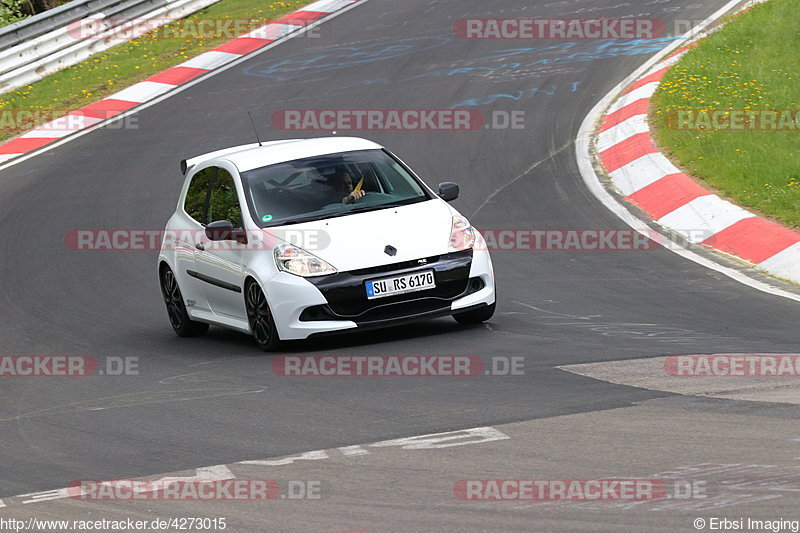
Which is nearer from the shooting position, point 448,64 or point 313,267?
point 313,267

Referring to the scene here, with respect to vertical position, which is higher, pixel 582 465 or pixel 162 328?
pixel 582 465

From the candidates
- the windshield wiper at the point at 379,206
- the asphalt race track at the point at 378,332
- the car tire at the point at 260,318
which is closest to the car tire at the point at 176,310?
A: the asphalt race track at the point at 378,332

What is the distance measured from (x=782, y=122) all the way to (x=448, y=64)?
23.7ft

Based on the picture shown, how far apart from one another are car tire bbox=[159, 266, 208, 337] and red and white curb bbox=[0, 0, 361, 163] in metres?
8.79

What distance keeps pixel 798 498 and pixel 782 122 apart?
10.4 meters

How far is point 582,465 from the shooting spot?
6.10 metres

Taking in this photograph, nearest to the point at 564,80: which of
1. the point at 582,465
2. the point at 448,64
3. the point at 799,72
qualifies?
the point at 448,64

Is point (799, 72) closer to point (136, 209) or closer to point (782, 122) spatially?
point (782, 122)

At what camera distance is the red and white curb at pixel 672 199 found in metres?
11.6

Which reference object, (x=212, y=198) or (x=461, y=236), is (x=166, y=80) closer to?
(x=212, y=198)

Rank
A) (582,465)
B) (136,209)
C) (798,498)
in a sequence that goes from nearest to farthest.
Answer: (798,498), (582,465), (136,209)

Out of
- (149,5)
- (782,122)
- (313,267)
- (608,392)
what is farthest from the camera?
(149,5)

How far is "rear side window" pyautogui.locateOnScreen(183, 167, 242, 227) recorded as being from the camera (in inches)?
417

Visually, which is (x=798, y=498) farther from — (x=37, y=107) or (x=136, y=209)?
(x=37, y=107)
